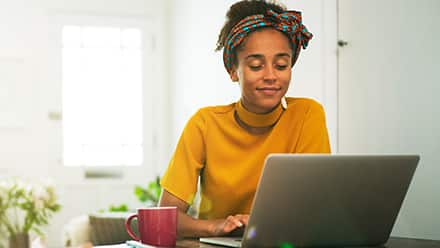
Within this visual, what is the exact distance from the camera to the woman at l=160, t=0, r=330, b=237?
1.69 meters

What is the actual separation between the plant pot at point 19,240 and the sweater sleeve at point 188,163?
0.78 m

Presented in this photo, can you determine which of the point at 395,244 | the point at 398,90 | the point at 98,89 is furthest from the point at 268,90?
the point at 98,89

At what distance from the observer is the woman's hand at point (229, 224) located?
4.78 feet

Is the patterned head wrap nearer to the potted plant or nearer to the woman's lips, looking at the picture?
the woman's lips

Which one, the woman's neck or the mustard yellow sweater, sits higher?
the woman's neck

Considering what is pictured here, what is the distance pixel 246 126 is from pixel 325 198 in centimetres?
59

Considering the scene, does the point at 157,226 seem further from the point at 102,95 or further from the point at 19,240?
the point at 102,95

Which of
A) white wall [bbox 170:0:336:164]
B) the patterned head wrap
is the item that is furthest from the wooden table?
white wall [bbox 170:0:336:164]

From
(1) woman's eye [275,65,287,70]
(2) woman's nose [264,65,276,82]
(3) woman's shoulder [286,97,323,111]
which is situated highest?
(1) woman's eye [275,65,287,70]

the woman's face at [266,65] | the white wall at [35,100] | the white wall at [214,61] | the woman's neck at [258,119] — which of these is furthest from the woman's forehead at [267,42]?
the white wall at [35,100]

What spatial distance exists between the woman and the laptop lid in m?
0.41

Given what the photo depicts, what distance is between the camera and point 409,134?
2311mm

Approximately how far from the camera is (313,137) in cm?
173

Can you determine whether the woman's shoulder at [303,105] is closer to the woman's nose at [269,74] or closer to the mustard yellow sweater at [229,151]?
the mustard yellow sweater at [229,151]
